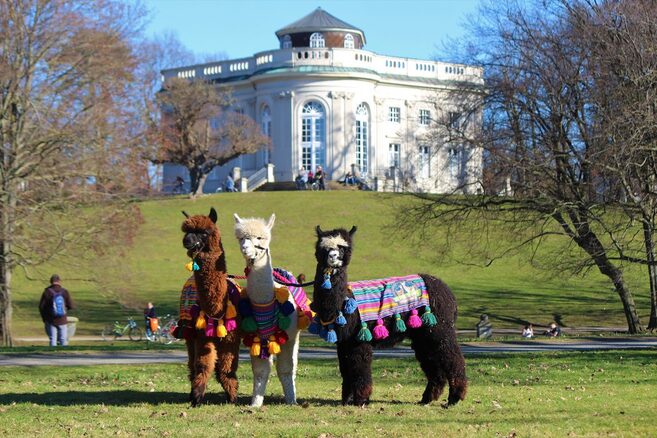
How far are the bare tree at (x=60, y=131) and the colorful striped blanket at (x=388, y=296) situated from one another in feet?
53.7

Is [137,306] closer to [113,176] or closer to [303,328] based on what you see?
[113,176]

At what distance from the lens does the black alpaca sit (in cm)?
1309

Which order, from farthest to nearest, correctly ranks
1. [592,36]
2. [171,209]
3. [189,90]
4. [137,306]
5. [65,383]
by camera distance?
[189,90]
[171,209]
[137,306]
[592,36]
[65,383]

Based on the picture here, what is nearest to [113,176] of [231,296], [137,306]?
[137,306]

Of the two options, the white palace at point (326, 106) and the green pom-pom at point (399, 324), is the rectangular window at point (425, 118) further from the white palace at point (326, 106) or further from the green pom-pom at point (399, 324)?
the white palace at point (326, 106)

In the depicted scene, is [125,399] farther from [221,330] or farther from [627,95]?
[627,95]

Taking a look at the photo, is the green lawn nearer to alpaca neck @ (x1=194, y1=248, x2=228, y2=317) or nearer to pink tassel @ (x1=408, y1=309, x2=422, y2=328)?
pink tassel @ (x1=408, y1=309, x2=422, y2=328)

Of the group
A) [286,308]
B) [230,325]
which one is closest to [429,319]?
[286,308]

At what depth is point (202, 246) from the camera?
1318 cm

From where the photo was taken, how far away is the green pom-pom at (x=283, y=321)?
13.3 meters

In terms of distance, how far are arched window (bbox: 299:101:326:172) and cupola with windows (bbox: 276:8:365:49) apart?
661 centimetres

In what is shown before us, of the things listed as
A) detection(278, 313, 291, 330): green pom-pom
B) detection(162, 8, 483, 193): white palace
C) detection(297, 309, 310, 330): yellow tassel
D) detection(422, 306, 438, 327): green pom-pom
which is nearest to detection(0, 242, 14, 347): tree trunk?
detection(297, 309, 310, 330): yellow tassel

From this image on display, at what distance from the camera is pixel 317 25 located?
8325 centimetres

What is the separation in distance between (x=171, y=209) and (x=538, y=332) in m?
30.2
